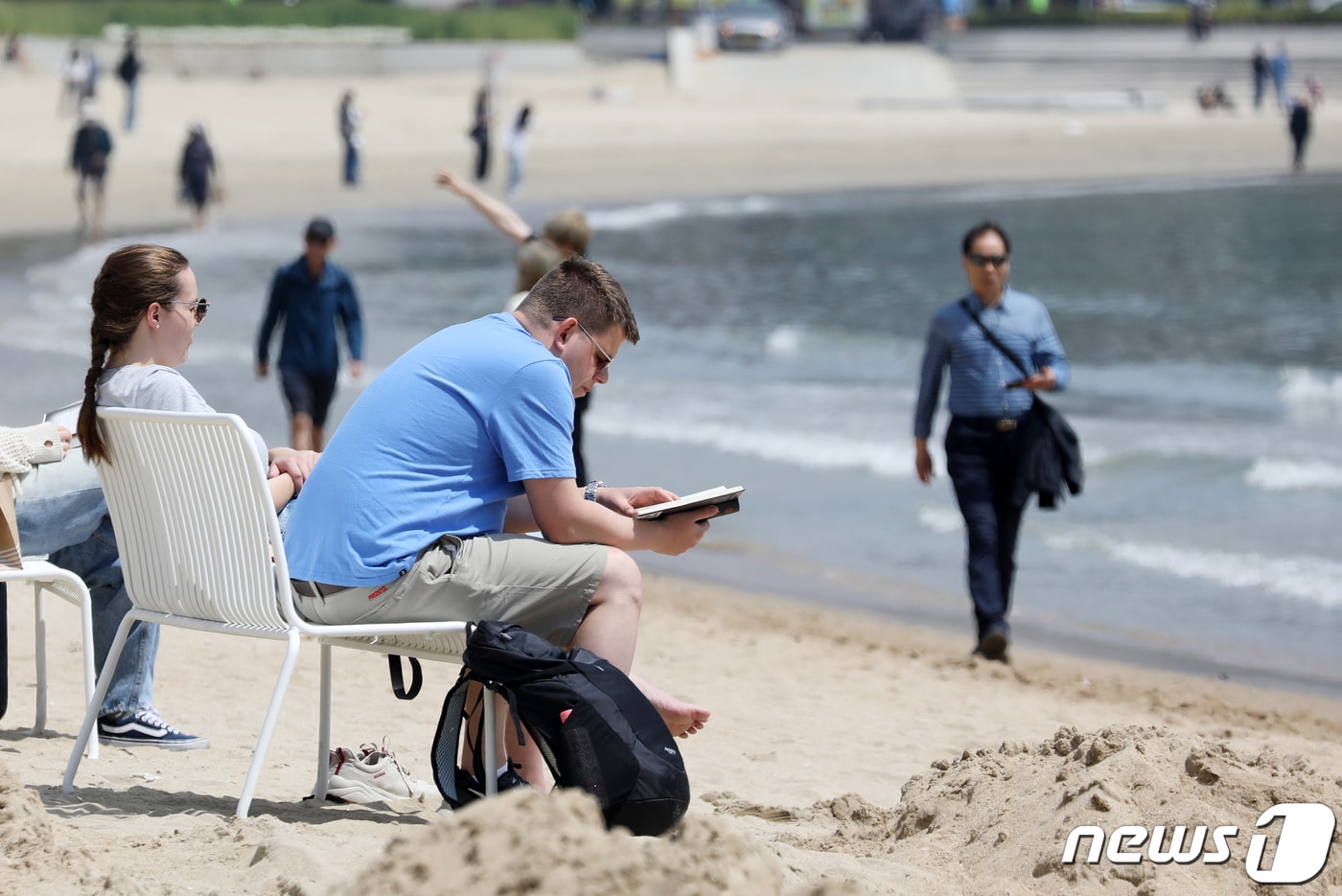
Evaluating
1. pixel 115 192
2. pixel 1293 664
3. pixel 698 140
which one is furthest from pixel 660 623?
pixel 698 140

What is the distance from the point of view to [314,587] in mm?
3584

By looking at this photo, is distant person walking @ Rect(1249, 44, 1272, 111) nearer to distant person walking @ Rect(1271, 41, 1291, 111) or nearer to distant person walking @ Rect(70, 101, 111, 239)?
distant person walking @ Rect(1271, 41, 1291, 111)

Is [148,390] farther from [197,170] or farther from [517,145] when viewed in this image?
[517,145]

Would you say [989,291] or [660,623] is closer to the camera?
[989,291]

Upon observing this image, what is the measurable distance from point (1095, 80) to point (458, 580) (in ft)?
172

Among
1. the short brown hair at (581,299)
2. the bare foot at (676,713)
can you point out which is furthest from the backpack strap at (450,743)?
the short brown hair at (581,299)

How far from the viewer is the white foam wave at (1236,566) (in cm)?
882

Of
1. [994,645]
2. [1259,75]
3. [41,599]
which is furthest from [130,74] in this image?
[41,599]

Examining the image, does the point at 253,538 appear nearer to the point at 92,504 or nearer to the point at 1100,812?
the point at 92,504

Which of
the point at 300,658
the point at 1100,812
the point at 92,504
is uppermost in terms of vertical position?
the point at 92,504

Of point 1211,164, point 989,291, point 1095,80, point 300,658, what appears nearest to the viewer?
point 300,658

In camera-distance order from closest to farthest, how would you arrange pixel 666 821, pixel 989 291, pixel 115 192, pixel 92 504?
pixel 666 821 < pixel 92 504 < pixel 989 291 < pixel 115 192

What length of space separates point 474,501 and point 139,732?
60.5 inches

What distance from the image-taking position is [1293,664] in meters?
7.59
